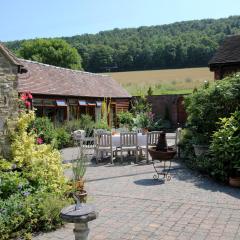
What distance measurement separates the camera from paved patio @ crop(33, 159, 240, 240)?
231 inches

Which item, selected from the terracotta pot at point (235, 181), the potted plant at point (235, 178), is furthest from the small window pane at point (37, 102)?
the terracotta pot at point (235, 181)

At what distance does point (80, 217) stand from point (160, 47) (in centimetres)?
5366

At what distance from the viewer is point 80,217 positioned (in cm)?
453

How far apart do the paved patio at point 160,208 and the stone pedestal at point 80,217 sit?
3.51 ft

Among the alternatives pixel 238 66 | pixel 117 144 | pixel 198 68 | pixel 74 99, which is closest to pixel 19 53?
pixel 198 68

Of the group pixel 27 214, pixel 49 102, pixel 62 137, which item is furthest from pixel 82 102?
pixel 27 214

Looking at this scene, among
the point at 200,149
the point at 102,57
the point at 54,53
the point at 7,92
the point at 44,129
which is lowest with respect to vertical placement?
the point at 200,149

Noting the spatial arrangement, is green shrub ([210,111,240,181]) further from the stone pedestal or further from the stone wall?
the stone wall

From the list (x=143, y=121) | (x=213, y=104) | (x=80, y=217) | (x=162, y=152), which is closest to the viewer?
(x=80, y=217)

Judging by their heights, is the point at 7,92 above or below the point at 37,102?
below

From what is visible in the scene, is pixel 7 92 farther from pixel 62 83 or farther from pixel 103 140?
pixel 62 83

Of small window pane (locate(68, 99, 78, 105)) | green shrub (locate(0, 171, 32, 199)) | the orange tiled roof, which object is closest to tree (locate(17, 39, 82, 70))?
the orange tiled roof

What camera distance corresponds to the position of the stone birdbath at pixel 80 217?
4.54m

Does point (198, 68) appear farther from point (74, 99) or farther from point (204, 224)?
point (204, 224)
